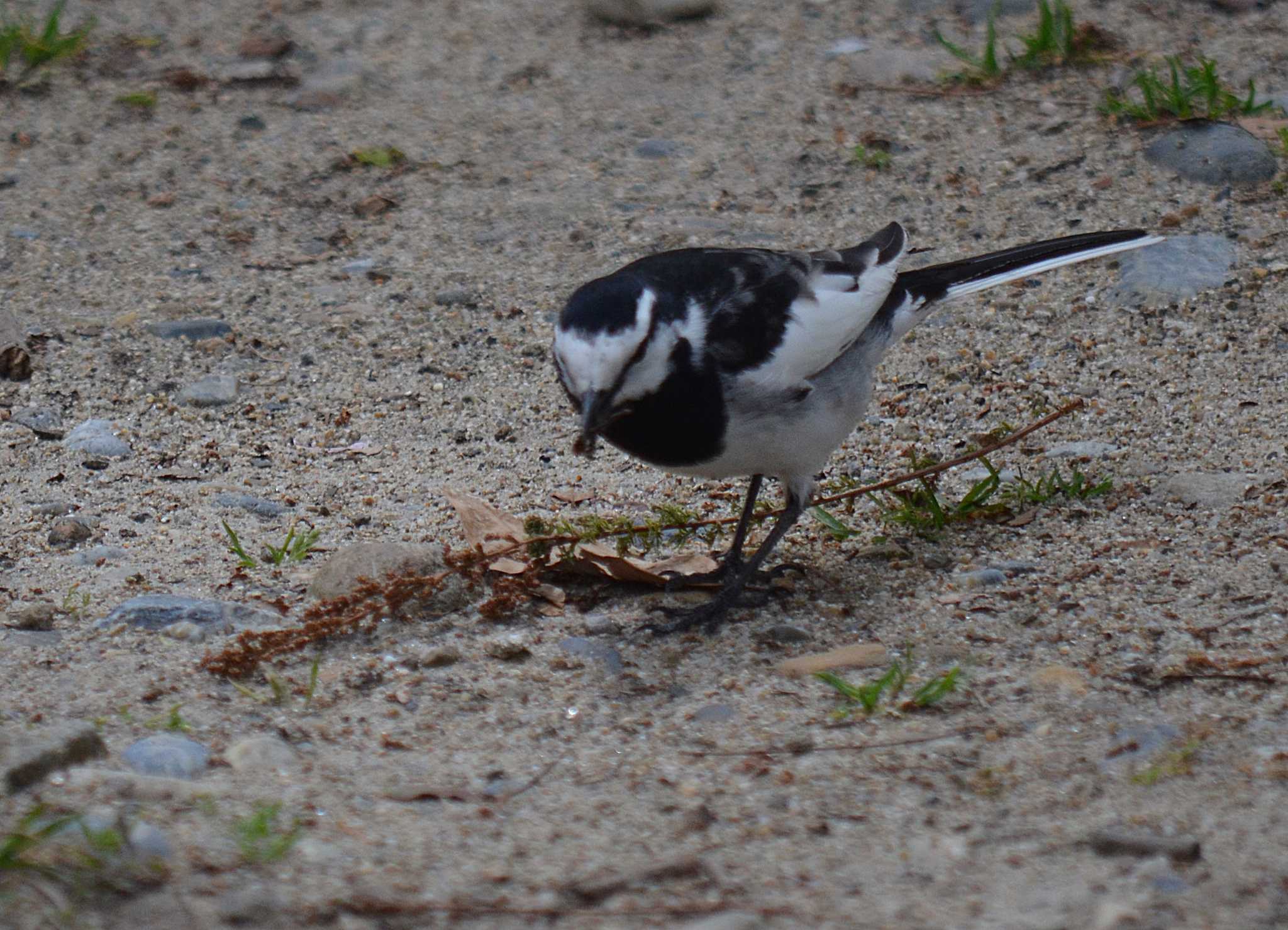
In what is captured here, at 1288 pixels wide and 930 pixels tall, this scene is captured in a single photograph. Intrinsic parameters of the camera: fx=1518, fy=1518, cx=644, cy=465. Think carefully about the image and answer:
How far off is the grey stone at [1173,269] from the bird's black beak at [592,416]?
2731mm

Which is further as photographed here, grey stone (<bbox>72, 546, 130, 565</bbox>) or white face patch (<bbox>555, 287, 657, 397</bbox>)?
grey stone (<bbox>72, 546, 130, 565</bbox>)

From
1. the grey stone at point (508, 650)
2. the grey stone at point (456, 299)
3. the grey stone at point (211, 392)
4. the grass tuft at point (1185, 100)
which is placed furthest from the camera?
the grass tuft at point (1185, 100)

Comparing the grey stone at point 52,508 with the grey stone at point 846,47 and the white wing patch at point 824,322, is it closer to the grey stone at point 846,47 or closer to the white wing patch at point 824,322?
the white wing patch at point 824,322

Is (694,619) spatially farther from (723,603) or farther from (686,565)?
(686,565)

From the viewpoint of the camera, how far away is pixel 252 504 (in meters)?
4.75

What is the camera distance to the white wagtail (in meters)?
3.79

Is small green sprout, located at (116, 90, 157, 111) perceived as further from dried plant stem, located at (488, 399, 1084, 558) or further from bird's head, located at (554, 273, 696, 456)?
bird's head, located at (554, 273, 696, 456)

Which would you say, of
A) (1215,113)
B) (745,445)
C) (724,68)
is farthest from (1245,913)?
(724,68)

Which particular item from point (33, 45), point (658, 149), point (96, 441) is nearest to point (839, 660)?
point (96, 441)

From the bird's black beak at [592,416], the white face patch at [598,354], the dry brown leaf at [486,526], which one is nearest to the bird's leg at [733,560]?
the dry brown leaf at [486,526]

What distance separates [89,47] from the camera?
314 inches

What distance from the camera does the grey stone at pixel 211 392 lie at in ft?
17.6

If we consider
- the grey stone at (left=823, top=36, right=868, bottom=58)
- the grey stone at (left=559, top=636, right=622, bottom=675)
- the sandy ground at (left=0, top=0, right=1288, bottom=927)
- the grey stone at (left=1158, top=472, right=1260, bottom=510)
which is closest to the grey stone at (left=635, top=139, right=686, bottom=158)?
the sandy ground at (left=0, top=0, right=1288, bottom=927)

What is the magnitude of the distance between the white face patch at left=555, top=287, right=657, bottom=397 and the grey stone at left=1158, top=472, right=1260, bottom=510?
5.85 feet
